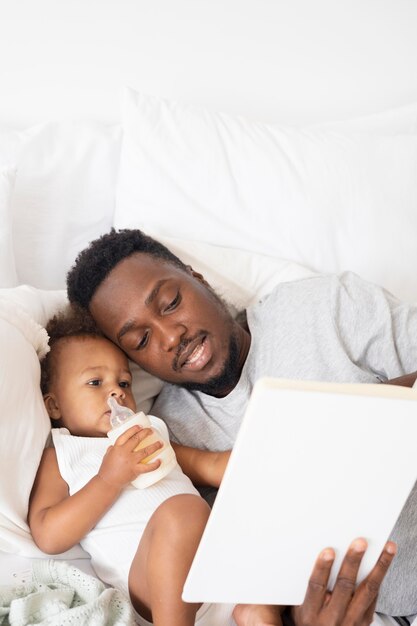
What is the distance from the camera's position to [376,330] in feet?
5.21

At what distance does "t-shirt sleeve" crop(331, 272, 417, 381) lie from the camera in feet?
5.16

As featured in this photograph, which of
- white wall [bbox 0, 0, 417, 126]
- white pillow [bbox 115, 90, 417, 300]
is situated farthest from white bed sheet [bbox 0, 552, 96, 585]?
white wall [bbox 0, 0, 417, 126]

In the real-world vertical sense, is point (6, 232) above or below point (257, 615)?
above

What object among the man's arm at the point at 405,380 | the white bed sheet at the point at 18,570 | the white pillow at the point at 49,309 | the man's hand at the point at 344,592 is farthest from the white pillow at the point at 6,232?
the man's hand at the point at 344,592

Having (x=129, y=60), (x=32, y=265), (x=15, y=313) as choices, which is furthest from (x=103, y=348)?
(x=129, y=60)

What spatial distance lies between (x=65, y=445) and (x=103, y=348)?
23cm

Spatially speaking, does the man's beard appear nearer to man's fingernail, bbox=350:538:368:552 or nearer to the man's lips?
the man's lips

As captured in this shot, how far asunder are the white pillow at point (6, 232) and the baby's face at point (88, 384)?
245 mm

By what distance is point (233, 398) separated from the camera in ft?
5.31

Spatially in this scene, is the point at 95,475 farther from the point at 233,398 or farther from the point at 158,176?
the point at 158,176

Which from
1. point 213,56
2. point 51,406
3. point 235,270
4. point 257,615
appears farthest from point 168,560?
point 213,56

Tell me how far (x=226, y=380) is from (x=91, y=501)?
41 centimetres

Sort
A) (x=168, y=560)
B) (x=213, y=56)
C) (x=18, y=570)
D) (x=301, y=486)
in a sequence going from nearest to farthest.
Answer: (x=301, y=486), (x=168, y=560), (x=18, y=570), (x=213, y=56)

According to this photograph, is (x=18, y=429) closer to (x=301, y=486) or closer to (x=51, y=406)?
(x=51, y=406)
